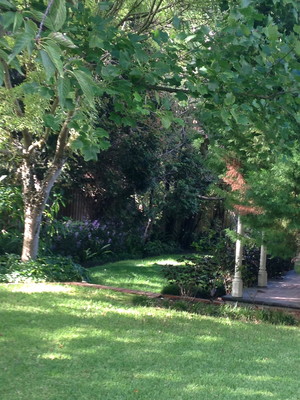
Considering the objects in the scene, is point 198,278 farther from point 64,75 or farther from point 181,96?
point 64,75

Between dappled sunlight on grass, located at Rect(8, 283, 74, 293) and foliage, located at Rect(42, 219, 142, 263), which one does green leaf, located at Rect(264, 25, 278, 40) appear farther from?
foliage, located at Rect(42, 219, 142, 263)

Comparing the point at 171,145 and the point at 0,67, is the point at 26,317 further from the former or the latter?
the point at 171,145

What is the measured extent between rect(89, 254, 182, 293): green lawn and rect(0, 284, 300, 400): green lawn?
3.79 m

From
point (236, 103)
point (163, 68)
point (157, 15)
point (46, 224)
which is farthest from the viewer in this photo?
point (46, 224)

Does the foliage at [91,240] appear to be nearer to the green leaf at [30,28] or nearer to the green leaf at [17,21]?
the green leaf at [17,21]

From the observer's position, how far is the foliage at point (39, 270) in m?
11.5

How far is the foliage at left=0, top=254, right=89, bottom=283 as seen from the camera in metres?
11.5

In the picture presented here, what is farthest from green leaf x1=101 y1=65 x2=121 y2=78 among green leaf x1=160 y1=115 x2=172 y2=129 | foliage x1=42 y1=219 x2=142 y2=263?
foliage x1=42 y1=219 x2=142 y2=263

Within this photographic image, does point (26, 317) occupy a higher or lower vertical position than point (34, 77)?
lower

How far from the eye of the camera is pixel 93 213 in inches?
758

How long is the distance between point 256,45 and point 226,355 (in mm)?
3393

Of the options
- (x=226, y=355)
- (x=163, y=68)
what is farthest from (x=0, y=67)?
(x=226, y=355)

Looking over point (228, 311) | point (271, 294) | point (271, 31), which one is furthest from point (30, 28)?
point (271, 294)

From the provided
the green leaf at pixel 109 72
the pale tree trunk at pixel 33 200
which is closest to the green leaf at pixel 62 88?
the green leaf at pixel 109 72
